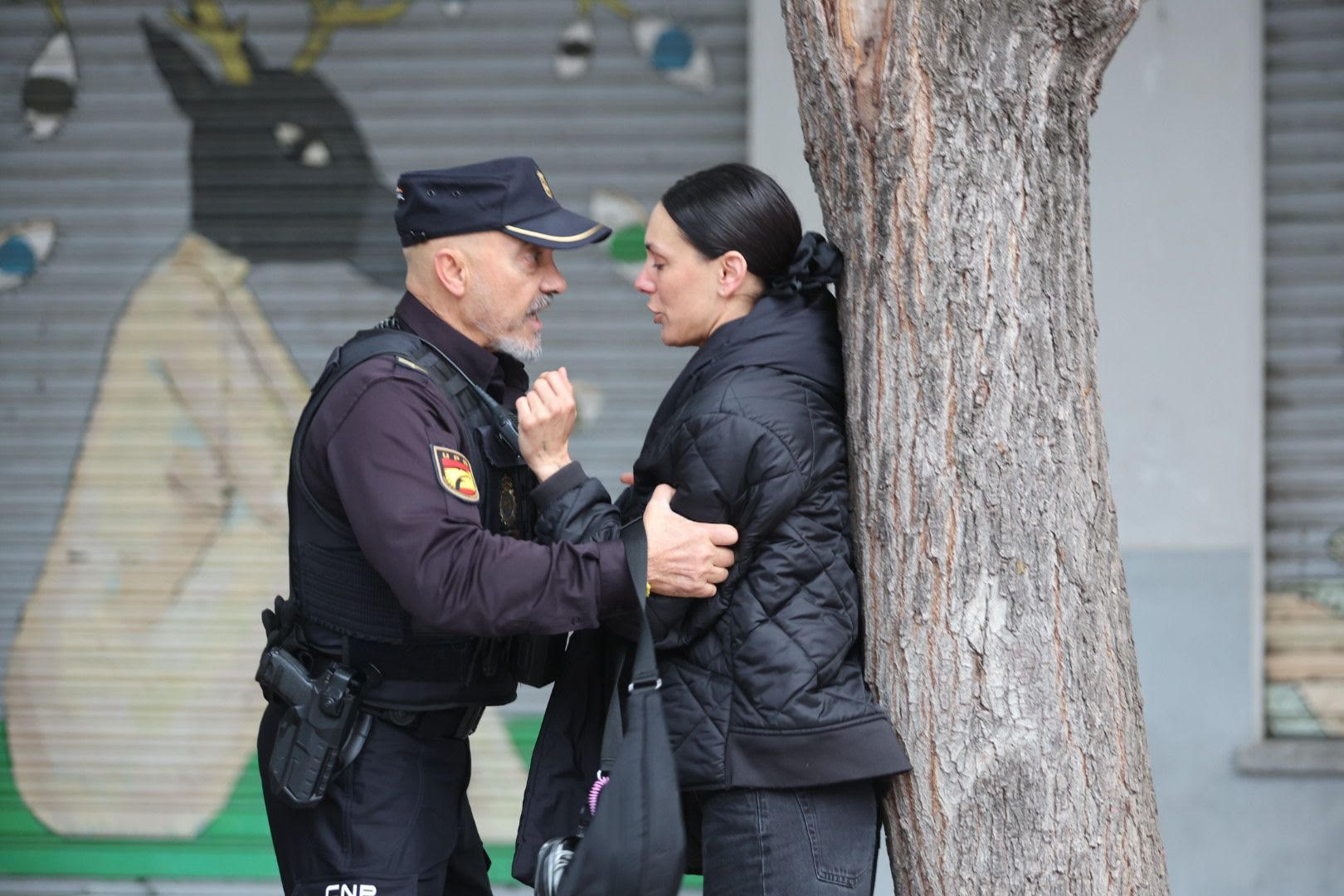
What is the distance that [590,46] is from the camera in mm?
4906

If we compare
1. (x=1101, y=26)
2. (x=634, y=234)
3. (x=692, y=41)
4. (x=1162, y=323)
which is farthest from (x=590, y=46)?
(x=1101, y=26)

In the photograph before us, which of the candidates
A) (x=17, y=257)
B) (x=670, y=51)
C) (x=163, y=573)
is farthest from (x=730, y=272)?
(x=17, y=257)

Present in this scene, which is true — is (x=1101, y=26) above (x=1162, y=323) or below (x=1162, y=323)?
above

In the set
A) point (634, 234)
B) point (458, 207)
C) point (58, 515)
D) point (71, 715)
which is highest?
point (458, 207)

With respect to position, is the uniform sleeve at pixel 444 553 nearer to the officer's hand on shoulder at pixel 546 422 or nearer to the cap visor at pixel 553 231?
the officer's hand on shoulder at pixel 546 422

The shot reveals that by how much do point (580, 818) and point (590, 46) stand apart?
3.29 metres

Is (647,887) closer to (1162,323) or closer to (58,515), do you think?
(1162,323)

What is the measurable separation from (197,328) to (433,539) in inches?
129

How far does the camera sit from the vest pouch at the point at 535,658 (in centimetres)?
256

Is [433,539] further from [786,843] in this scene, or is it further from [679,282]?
[786,843]

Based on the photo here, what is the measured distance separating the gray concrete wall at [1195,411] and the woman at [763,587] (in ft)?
6.98

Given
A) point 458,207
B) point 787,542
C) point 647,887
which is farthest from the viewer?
point 458,207

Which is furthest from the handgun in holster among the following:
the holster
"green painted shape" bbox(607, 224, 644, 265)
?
"green painted shape" bbox(607, 224, 644, 265)

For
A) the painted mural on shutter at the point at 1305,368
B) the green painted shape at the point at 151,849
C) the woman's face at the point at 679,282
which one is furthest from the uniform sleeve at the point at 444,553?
the painted mural on shutter at the point at 1305,368
